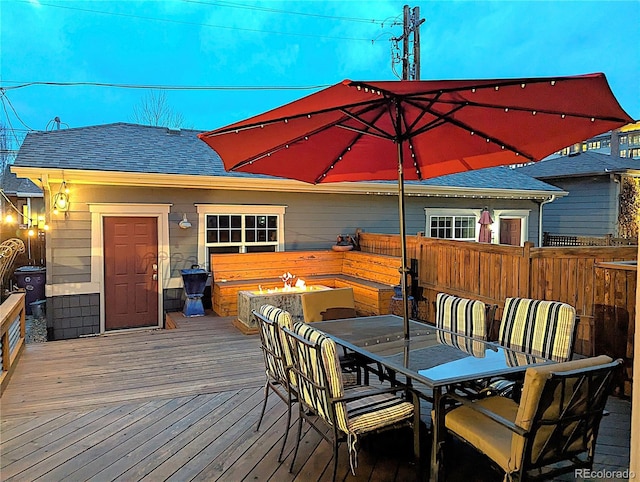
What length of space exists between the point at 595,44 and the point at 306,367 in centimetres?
5084

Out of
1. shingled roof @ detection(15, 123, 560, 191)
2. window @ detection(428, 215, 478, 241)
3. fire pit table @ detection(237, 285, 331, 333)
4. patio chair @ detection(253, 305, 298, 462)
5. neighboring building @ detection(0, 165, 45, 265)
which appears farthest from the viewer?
neighboring building @ detection(0, 165, 45, 265)

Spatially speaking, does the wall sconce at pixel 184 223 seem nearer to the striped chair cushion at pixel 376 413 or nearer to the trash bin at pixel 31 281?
the trash bin at pixel 31 281

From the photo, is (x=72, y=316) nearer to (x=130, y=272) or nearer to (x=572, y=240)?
(x=130, y=272)

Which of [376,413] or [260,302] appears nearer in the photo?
[376,413]

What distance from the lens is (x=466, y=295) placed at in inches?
254

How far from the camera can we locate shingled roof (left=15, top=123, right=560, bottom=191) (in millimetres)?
7055

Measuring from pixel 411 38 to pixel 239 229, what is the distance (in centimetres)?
806

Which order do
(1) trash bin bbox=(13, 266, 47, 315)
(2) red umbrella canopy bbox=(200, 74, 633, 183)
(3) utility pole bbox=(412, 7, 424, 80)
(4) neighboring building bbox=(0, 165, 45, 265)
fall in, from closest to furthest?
1. (2) red umbrella canopy bbox=(200, 74, 633, 183)
2. (1) trash bin bbox=(13, 266, 47, 315)
3. (4) neighboring building bbox=(0, 165, 45, 265)
4. (3) utility pole bbox=(412, 7, 424, 80)

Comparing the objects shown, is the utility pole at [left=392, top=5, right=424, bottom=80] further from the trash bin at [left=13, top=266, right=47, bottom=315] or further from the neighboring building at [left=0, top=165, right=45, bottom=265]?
the trash bin at [left=13, top=266, right=47, bottom=315]

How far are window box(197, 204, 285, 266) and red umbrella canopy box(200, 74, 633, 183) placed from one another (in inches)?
161

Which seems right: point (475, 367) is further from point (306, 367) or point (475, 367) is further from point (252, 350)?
point (252, 350)

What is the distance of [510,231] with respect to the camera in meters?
12.0

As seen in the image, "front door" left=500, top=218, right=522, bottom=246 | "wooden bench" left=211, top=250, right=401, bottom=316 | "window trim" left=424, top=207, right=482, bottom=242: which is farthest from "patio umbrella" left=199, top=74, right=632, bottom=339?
"front door" left=500, top=218, right=522, bottom=246

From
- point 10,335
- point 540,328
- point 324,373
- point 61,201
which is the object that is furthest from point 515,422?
point 61,201
